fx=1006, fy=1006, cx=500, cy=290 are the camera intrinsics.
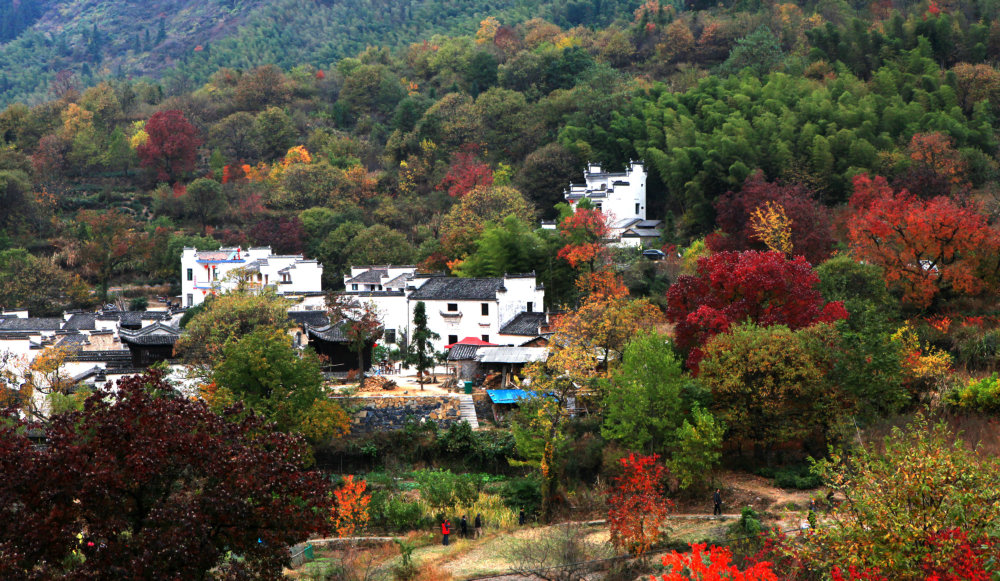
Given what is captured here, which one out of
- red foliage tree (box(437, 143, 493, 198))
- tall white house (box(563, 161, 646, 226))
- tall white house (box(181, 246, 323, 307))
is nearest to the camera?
tall white house (box(181, 246, 323, 307))

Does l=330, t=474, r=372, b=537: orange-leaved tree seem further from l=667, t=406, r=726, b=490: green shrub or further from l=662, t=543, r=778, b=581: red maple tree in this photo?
l=662, t=543, r=778, b=581: red maple tree

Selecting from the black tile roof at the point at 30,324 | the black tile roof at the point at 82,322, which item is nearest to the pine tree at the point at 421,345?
the black tile roof at the point at 82,322

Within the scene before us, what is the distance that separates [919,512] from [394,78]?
58153 millimetres

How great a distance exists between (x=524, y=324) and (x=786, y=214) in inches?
322

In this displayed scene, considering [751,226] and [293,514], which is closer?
[293,514]

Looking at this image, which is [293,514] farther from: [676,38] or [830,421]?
[676,38]

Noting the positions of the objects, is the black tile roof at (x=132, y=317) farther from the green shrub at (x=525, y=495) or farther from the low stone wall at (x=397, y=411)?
the green shrub at (x=525, y=495)

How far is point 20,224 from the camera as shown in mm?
46469

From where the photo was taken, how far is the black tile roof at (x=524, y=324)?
27859 mm

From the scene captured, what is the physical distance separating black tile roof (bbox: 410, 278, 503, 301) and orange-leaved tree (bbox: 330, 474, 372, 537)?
31.4 feet

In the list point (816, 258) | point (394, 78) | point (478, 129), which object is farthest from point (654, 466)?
point (394, 78)

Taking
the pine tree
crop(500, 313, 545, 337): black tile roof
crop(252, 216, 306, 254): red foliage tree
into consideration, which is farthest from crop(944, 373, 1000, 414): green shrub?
crop(252, 216, 306, 254): red foliage tree

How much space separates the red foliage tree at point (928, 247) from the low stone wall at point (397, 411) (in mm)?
11175

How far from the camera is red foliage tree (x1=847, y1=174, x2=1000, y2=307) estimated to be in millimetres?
24438
